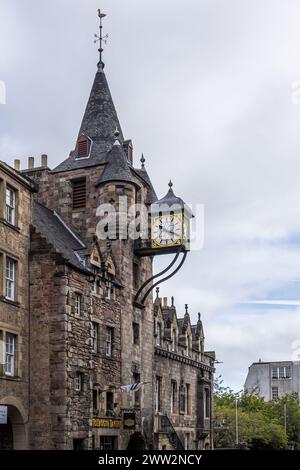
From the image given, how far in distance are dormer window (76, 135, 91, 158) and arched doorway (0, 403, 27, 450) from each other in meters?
15.3

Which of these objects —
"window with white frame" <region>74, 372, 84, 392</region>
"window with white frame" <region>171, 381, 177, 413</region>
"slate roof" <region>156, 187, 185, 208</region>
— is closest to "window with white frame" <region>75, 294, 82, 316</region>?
"window with white frame" <region>74, 372, 84, 392</region>

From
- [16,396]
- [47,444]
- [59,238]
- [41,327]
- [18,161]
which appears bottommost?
[47,444]

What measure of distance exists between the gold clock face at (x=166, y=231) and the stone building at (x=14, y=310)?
9.25 metres

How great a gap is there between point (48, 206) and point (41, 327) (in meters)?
10.6

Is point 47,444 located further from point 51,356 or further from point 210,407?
point 210,407

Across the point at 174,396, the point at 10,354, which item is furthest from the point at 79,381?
the point at 174,396

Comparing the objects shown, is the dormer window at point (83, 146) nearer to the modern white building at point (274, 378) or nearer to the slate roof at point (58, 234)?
the slate roof at point (58, 234)

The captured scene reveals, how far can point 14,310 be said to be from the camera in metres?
27.0

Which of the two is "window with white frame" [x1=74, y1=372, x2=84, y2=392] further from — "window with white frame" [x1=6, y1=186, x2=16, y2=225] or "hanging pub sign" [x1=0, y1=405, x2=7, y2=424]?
"window with white frame" [x1=6, y1=186, x2=16, y2=225]

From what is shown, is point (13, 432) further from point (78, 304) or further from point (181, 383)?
point (181, 383)

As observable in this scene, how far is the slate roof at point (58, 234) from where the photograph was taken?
99.0 feet

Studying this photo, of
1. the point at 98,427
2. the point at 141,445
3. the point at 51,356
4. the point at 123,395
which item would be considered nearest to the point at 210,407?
the point at 123,395

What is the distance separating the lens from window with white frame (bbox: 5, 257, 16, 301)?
26891 mm
